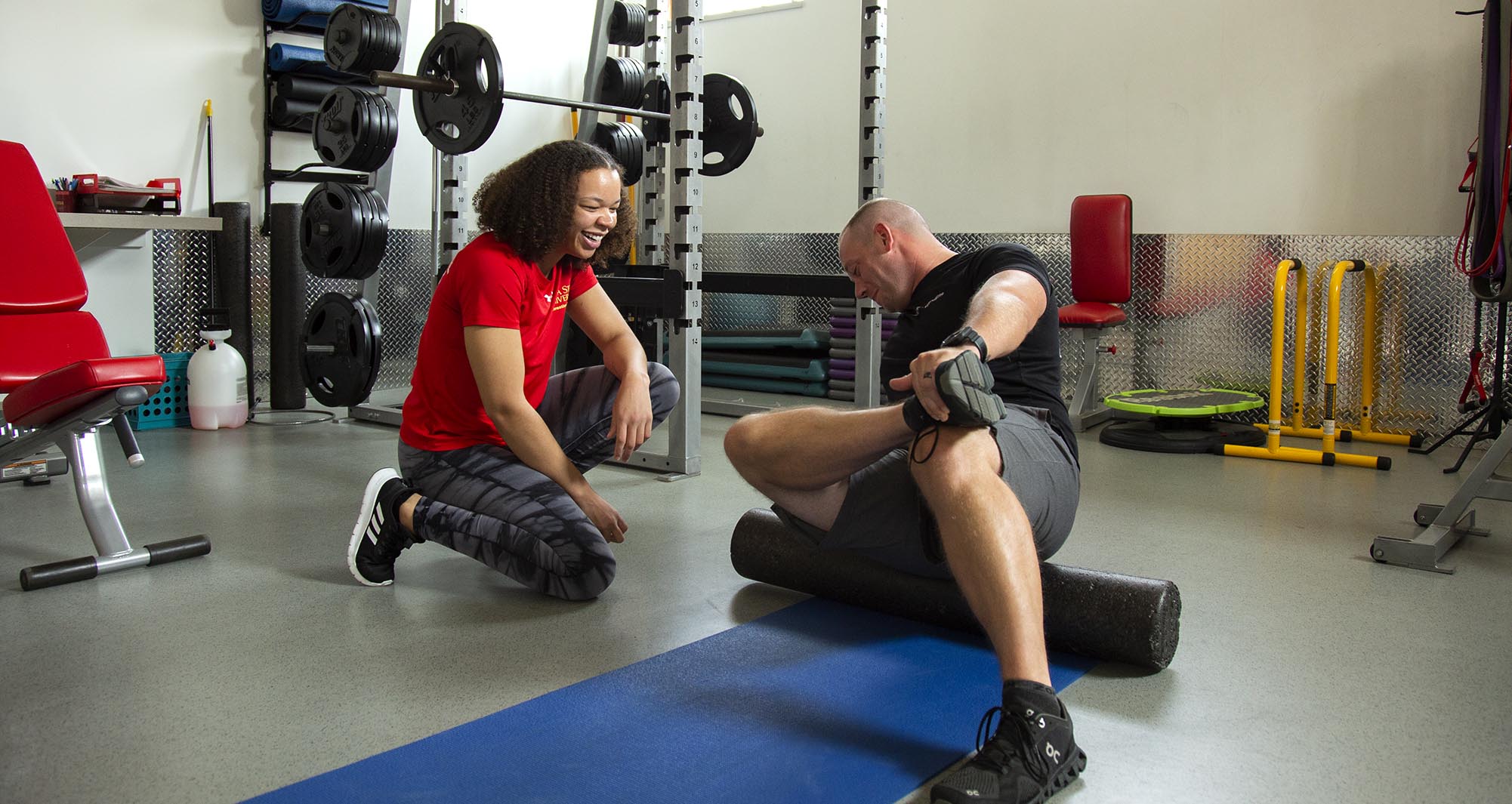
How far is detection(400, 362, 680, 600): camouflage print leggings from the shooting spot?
2.42 meters

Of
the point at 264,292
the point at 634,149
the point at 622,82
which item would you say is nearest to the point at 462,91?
the point at 634,149

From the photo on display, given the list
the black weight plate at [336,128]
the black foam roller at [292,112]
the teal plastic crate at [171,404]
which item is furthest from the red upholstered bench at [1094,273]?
the teal plastic crate at [171,404]

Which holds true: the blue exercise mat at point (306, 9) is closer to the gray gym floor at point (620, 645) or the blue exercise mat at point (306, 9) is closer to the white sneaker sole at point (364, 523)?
the gray gym floor at point (620, 645)

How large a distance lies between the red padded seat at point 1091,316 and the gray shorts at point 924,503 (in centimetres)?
297

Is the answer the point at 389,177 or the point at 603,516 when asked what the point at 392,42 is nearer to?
the point at 389,177

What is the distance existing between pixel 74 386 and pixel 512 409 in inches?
37.0

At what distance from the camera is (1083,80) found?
5.51 metres

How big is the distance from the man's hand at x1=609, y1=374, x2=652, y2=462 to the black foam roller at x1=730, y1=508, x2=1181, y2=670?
320mm

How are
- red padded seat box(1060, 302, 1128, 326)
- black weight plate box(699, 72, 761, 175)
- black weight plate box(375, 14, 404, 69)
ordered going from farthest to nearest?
1. black weight plate box(699, 72, 761, 175)
2. red padded seat box(1060, 302, 1128, 326)
3. black weight plate box(375, 14, 404, 69)

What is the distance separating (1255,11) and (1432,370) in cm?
178

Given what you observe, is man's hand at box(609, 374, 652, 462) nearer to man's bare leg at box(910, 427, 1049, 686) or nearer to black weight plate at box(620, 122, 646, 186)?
man's bare leg at box(910, 427, 1049, 686)

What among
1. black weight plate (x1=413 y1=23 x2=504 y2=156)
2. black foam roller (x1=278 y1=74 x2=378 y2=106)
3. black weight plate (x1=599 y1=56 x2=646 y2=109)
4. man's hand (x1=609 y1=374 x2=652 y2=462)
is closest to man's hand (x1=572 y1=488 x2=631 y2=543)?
man's hand (x1=609 y1=374 x2=652 y2=462)

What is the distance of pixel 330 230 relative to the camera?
14.1 feet

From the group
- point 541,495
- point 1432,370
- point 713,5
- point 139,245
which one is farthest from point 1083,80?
point 139,245
